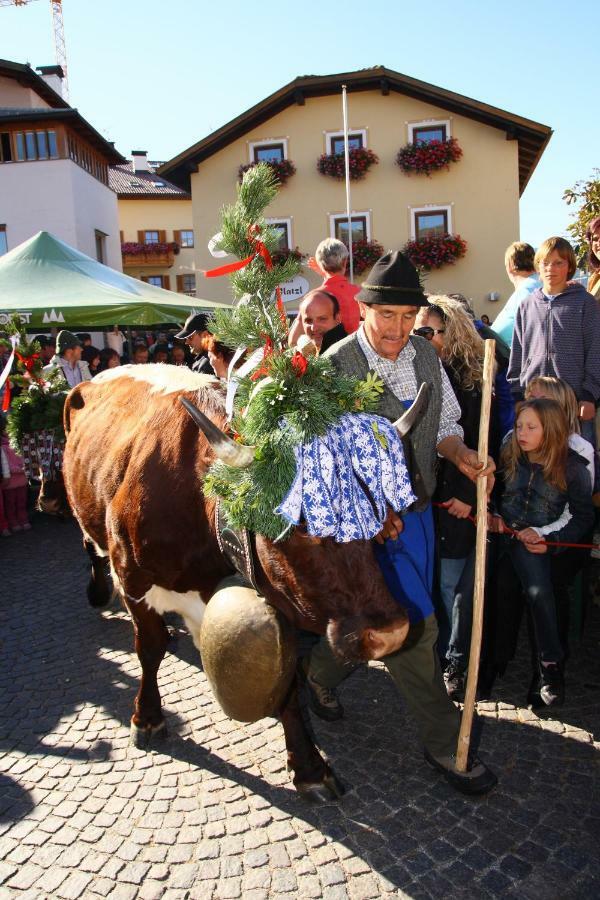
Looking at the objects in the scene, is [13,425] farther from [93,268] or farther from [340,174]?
[340,174]

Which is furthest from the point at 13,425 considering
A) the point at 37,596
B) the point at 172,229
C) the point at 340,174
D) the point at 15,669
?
the point at 172,229

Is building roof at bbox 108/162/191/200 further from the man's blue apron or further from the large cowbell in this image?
the large cowbell

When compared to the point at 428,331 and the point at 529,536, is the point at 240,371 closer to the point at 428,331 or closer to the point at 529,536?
the point at 428,331

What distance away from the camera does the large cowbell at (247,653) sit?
2539mm

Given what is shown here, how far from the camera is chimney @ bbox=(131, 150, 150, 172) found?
144ft

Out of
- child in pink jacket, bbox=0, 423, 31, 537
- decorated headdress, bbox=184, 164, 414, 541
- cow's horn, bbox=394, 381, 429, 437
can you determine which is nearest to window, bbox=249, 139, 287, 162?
child in pink jacket, bbox=0, 423, 31, 537

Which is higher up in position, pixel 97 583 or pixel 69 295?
pixel 69 295

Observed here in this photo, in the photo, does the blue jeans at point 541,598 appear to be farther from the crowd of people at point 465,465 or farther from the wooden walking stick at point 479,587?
the wooden walking stick at point 479,587

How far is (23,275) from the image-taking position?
990 cm

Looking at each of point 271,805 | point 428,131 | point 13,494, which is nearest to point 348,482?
point 271,805

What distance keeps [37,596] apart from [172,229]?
3716 cm

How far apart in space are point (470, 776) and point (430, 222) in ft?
60.3

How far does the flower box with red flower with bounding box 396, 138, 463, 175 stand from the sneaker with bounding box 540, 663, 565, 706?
58.5 feet

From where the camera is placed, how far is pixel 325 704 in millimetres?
3584
